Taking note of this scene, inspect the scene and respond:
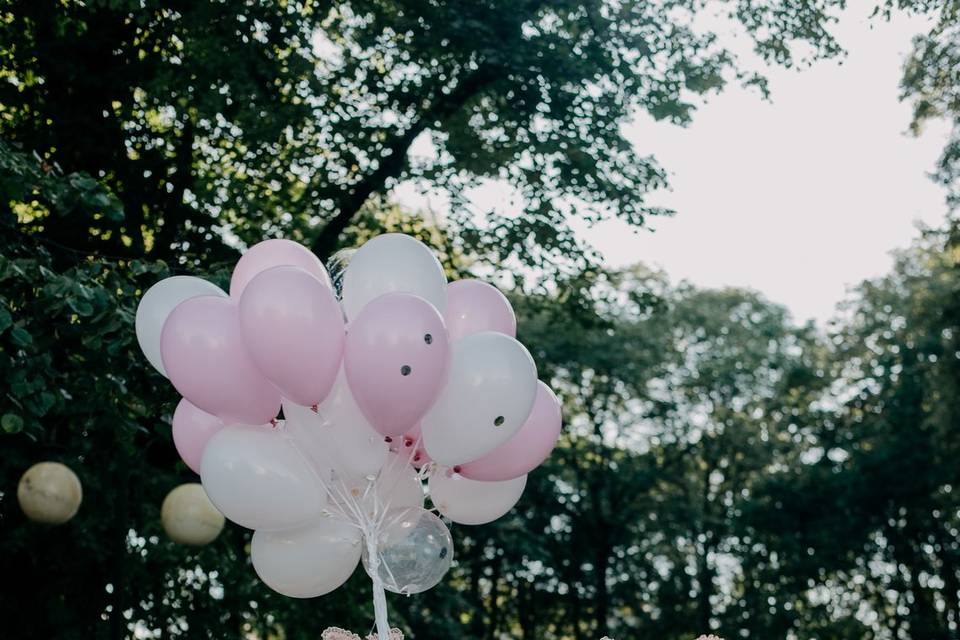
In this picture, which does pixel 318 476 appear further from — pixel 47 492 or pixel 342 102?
pixel 342 102

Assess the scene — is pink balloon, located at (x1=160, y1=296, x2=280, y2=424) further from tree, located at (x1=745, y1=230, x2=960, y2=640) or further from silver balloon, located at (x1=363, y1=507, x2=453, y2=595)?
tree, located at (x1=745, y1=230, x2=960, y2=640)

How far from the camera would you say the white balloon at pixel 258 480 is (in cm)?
372

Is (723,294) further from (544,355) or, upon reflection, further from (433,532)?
(433,532)

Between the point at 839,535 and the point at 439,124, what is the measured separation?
42.4ft

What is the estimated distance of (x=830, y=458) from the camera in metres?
19.6

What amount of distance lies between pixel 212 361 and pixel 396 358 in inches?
28.0

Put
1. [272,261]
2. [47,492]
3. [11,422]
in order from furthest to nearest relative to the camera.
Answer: [47,492], [11,422], [272,261]

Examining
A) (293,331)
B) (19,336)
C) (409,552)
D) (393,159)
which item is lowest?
(409,552)

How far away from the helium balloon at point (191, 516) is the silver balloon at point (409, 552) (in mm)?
3387

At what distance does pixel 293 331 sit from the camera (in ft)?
11.6

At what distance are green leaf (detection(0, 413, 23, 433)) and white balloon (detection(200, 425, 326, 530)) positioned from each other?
5.18ft

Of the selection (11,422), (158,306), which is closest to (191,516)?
(11,422)

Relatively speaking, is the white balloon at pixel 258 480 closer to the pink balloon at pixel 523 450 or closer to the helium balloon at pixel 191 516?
the pink balloon at pixel 523 450

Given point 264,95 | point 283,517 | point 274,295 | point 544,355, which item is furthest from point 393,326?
point 544,355
